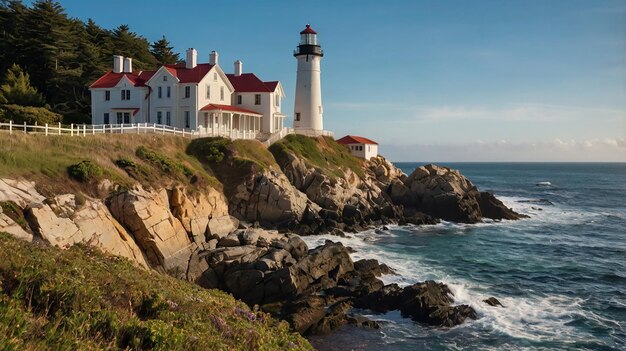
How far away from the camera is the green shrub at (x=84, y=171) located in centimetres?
2230

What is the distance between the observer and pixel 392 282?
2325 centimetres

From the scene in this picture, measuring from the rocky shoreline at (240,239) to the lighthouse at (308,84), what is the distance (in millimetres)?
17078

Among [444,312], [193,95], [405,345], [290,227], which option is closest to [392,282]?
[444,312]

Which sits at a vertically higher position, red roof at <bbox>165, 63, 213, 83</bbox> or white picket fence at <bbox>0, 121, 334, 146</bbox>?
red roof at <bbox>165, 63, 213, 83</bbox>

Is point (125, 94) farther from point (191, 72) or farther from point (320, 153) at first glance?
point (320, 153)

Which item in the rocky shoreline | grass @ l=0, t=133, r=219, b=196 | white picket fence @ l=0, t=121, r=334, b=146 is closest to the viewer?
the rocky shoreline

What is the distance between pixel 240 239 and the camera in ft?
83.9

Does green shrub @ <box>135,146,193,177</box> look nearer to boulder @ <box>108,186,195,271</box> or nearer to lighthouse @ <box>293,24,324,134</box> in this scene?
boulder @ <box>108,186,195,271</box>

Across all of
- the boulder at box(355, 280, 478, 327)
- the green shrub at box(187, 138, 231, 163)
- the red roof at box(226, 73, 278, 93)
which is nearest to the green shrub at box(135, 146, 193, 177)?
the green shrub at box(187, 138, 231, 163)

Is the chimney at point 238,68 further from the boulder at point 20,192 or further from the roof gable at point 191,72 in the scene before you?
the boulder at point 20,192

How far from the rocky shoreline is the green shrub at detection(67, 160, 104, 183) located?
71 centimetres

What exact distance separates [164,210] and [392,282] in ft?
38.8

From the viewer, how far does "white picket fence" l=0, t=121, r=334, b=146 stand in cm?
2809

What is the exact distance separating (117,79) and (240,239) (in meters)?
26.2
